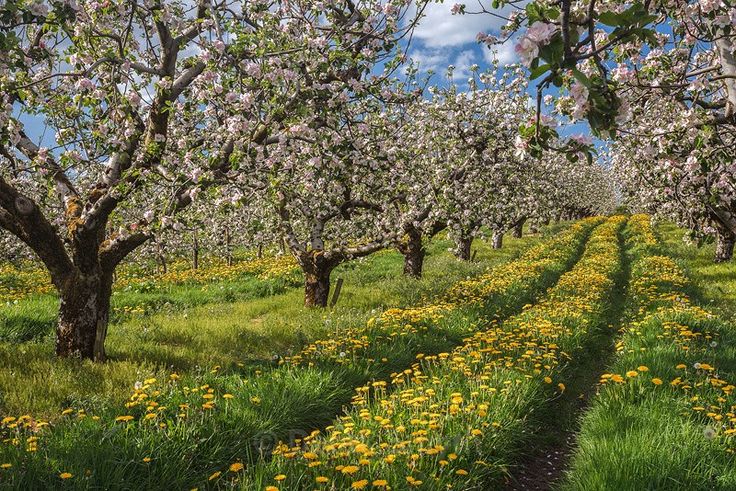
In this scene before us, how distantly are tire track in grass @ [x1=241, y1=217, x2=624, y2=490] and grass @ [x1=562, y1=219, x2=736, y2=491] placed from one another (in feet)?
2.82

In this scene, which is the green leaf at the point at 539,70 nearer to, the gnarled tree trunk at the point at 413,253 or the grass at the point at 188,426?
the grass at the point at 188,426

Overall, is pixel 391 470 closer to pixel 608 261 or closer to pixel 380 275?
pixel 380 275

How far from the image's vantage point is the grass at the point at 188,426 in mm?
4777

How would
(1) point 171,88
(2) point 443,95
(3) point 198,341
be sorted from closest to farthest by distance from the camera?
(1) point 171,88 → (3) point 198,341 → (2) point 443,95

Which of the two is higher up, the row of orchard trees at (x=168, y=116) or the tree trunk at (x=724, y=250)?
the row of orchard trees at (x=168, y=116)

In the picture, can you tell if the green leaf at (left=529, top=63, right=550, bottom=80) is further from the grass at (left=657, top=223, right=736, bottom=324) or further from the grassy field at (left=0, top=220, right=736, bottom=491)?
the grass at (left=657, top=223, right=736, bottom=324)

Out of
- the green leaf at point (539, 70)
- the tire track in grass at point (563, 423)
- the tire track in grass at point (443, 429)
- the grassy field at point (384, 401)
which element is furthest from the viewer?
the tire track in grass at point (563, 423)

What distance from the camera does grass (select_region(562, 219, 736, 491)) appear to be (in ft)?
15.8

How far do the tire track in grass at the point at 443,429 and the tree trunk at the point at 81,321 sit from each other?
15.8 feet

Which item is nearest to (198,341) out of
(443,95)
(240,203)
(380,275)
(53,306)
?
(240,203)

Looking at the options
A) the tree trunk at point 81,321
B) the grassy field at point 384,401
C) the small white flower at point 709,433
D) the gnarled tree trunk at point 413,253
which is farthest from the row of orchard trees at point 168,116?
the gnarled tree trunk at point 413,253

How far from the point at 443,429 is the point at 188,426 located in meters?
2.75

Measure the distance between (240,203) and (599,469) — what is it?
515 cm

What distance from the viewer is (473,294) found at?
48.0 ft
